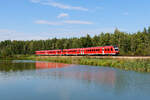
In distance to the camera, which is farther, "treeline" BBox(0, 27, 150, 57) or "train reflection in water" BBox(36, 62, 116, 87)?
"treeline" BBox(0, 27, 150, 57)

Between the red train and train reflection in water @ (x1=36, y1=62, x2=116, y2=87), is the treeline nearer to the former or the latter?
the red train

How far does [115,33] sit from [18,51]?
300 ft

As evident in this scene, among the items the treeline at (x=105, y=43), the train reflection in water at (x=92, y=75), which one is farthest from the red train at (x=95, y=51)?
the train reflection in water at (x=92, y=75)

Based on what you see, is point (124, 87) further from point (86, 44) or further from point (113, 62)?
point (86, 44)

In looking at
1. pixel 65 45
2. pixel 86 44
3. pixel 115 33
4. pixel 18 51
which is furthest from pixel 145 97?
pixel 18 51

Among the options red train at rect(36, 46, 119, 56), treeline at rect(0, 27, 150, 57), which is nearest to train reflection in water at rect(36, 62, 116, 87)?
red train at rect(36, 46, 119, 56)

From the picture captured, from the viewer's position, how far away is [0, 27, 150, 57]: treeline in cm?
7586

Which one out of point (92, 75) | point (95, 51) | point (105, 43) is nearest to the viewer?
point (92, 75)

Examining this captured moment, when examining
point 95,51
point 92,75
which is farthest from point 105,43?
point 92,75

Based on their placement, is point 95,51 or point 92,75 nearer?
point 92,75

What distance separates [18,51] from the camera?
494ft

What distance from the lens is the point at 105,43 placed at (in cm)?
8631

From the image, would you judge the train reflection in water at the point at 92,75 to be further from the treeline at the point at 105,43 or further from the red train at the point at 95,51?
the treeline at the point at 105,43

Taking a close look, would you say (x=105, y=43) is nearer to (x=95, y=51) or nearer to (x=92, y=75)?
(x=95, y=51)
